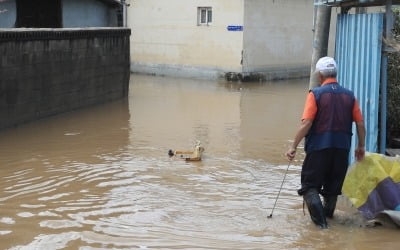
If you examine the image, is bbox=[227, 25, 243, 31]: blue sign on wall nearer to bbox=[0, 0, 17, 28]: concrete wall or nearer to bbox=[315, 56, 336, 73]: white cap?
bbox=[0, 0, 17, 28]: concrete wall

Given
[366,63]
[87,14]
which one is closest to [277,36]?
[87,14]

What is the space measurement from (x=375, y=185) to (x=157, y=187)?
3147 mm

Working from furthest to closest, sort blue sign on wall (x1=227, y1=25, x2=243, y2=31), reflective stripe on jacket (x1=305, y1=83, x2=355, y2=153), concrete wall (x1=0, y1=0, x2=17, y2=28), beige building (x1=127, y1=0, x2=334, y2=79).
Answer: beige building (x1=127, y1=0, x2=334, y2=79)
blue sign on wall (x1=227, y1=25, x2=243, y2=31)
concrete wall (x1=0, y1=0, x2=17, y2=28)
reflective stripe on jacket (x1=305, y1=83, x2=355, y2=153)

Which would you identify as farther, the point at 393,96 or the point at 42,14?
the point at 42,14

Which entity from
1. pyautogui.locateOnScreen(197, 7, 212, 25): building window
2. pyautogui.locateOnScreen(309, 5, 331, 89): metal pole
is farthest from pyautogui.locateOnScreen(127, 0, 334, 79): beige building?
pyautogui.locateOnScreen(309, 5, 331, 89): metal pole

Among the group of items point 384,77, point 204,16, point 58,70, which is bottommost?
point 58,70

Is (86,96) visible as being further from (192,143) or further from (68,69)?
(192,143)

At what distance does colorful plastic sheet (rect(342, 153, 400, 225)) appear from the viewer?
6164mm

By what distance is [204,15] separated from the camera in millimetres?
26469

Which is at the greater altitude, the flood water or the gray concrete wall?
the gray concrete wall

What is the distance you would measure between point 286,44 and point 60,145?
17974mm

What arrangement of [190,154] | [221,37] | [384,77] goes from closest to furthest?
[384,77], [190,154], [221,37]

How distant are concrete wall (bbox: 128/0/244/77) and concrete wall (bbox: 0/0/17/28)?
11.5 m

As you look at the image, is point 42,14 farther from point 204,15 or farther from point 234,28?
point 204,15
